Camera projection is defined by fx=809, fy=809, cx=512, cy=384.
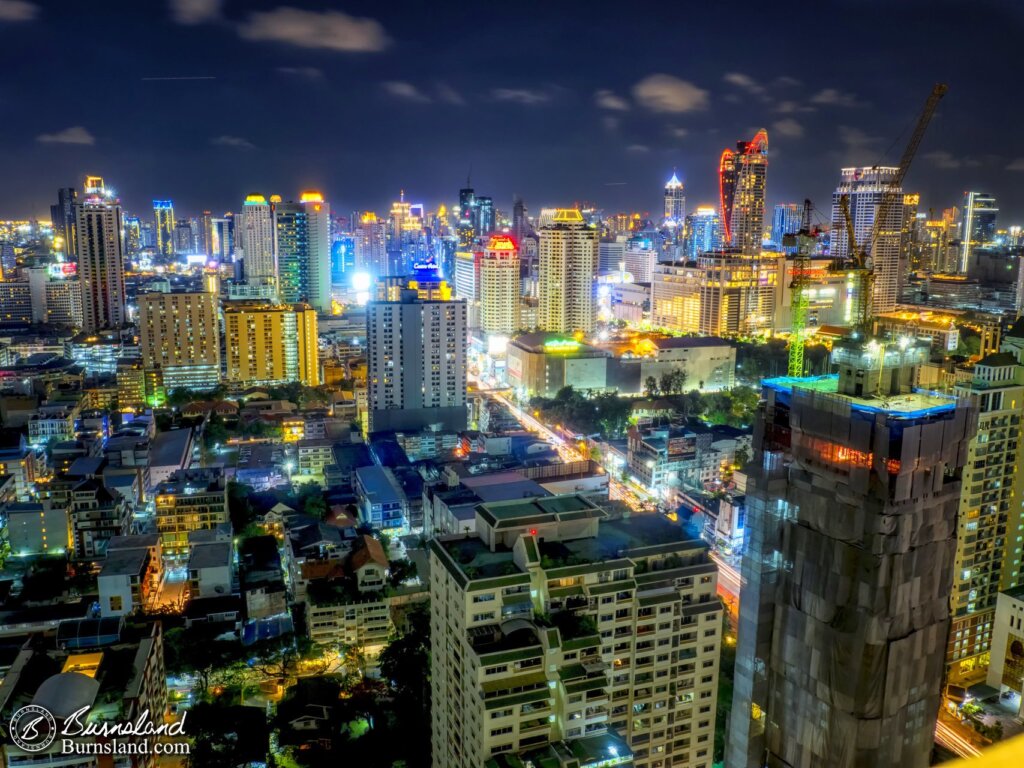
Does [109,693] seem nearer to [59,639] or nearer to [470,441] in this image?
[59,639]

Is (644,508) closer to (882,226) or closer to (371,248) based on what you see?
(882,226)

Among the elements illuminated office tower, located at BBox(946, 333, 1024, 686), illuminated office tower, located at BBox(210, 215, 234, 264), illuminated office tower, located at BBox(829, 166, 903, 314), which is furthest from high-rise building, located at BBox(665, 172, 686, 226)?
illuminated office tower, located at BBox(946, 333, 1024, 686)

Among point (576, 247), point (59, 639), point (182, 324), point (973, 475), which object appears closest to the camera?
point (59, 639)

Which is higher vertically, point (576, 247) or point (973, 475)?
point (576, 247)

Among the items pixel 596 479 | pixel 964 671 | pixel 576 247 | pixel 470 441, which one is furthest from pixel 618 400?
pixel 964 671

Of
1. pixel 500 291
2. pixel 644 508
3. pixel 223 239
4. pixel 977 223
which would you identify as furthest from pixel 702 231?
pixel 644 508

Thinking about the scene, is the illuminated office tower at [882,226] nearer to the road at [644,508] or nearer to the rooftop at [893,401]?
the road at [644,508]
